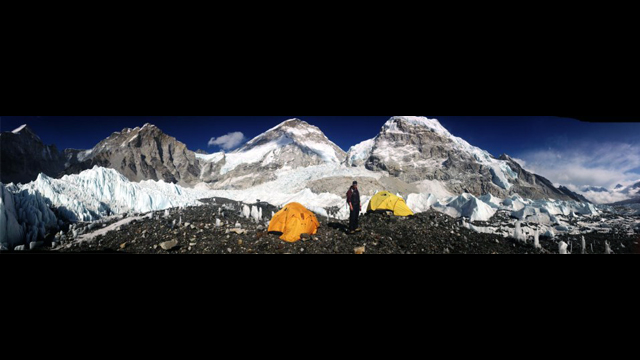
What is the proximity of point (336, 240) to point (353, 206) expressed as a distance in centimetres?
56

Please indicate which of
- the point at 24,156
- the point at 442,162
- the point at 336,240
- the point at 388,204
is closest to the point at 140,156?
the point at 24,156

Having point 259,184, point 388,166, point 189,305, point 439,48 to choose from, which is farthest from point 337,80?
point 189,305

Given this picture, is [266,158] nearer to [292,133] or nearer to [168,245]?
[292,133]

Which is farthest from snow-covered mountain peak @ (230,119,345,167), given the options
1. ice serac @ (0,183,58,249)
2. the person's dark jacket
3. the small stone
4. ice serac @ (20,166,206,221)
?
ice serac @ (0,183,58,249)

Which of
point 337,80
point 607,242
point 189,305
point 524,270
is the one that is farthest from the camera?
point 607,242

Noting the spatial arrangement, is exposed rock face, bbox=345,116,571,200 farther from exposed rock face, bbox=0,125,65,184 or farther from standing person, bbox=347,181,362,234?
exposed rock face, bbox=0,125,65,184

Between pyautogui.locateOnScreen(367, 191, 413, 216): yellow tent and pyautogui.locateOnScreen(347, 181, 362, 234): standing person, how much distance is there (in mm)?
203

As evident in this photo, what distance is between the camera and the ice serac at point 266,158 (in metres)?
3.54

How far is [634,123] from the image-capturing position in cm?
306

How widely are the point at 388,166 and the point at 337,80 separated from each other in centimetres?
202

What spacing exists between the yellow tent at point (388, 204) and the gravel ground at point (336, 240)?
0.11m

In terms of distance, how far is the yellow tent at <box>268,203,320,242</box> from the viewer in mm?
2949

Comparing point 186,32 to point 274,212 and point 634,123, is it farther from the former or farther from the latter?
point 634,123

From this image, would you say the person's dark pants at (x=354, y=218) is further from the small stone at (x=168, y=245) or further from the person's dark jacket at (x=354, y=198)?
the small stone at (x=168, y=245)
